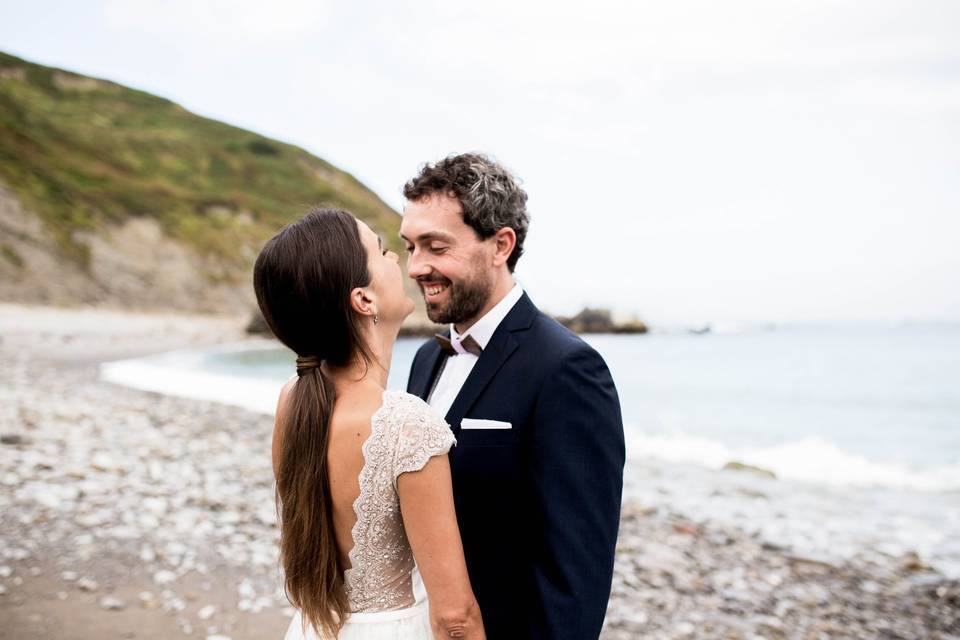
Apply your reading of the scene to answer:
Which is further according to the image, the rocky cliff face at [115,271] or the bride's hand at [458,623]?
the rocky cliff face at [115,271]

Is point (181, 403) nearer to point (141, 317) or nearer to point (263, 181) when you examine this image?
point (141, 317)

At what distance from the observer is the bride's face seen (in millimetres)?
2400

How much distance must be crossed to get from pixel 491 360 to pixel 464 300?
324 millimetres

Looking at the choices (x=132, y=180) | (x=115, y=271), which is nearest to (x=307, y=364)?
(x=115, y=271)

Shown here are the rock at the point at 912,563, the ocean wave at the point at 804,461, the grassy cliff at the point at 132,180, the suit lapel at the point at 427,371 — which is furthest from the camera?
the grassy cliff at the point at 132,180

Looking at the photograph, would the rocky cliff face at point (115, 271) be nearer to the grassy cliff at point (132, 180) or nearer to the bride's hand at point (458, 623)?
the grassy cliff at point (132, 180)

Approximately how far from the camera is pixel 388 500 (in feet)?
7.26

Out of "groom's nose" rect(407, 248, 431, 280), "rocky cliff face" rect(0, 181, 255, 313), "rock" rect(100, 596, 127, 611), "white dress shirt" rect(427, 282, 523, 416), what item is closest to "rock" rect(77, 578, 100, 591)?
"rock" rect(100, 596, 127, 611)

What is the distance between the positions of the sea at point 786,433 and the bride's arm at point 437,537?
7.53 meters

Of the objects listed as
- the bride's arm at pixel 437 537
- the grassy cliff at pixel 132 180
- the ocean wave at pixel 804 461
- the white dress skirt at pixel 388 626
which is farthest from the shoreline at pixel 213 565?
the grassy cliff at pixel 132 180

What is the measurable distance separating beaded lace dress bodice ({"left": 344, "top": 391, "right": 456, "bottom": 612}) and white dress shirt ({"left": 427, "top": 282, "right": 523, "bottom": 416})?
62 centimetres

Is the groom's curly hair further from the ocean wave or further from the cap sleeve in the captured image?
the ocean wave

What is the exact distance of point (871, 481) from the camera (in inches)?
563

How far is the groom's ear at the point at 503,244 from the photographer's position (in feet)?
9.82
